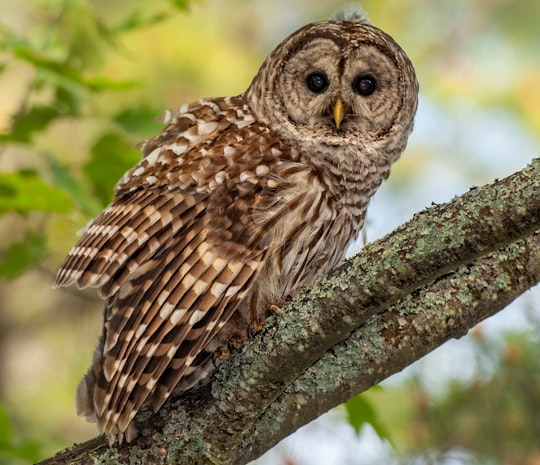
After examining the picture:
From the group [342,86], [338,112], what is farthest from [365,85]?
[338,112]

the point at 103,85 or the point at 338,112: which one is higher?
the point at 103,85

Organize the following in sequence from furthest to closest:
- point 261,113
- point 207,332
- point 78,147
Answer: point 78,147 → point 261,113 → point 207,332

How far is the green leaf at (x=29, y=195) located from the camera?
3.24 metres

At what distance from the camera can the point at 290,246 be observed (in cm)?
321

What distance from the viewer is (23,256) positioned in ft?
11.6

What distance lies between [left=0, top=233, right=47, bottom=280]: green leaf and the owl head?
0.95 m

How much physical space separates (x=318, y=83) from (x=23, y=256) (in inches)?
50.9

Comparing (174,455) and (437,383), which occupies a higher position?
(437,383)

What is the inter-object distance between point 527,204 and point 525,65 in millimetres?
5800

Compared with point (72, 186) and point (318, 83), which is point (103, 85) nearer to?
point (72, 186)

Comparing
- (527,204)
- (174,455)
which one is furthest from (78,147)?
(527,204)

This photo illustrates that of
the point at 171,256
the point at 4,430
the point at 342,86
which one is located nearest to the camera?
→ the point at 171,256

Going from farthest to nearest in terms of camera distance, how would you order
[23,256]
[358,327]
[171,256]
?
[23,256], [171,256], [358,327]

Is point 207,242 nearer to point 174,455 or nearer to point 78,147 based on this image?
point 174,455
